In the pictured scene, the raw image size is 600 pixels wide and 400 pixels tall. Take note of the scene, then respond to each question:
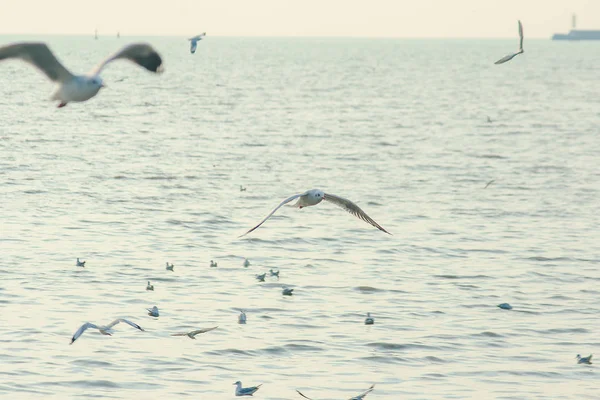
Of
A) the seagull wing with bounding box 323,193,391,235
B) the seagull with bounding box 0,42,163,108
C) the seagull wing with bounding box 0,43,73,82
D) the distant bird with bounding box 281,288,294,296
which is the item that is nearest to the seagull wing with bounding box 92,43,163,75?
the seagull with bounding box 0,42,163,108

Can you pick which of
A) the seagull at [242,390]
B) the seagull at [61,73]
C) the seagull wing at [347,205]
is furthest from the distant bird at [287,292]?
the seagull at [61,73]

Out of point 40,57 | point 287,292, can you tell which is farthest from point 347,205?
point 40,57

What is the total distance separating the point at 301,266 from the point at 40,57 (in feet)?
42.6

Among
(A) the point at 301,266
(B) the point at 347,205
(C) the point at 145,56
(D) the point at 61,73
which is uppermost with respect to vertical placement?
(C) the point at 145,56

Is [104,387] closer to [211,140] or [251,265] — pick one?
[251,265]

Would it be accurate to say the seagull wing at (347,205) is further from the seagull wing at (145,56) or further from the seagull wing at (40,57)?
the seagull wing at (40,57)

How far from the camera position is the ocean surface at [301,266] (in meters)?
18.2

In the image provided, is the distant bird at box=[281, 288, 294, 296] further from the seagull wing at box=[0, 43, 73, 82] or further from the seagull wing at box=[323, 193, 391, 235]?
the seagull wing at box=[0, 43, 73, 82]

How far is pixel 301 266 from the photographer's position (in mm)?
25938

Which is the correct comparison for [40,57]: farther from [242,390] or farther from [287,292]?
[287,292]

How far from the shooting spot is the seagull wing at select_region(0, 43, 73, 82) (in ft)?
42.9

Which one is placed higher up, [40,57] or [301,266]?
[40,57]

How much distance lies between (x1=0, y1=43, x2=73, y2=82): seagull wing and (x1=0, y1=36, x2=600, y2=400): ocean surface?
4.86 m

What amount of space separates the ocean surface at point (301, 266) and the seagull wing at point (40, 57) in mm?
4860
